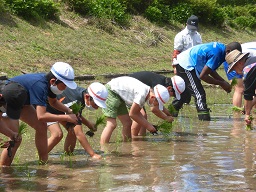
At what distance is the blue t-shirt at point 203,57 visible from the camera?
11648 mm

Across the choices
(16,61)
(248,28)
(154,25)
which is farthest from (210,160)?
(248,28)

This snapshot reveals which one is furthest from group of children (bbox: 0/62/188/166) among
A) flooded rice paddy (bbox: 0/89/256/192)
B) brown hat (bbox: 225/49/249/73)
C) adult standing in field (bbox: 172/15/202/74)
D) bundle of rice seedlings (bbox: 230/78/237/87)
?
adult standing in field (bbox: 172/15/202/74)

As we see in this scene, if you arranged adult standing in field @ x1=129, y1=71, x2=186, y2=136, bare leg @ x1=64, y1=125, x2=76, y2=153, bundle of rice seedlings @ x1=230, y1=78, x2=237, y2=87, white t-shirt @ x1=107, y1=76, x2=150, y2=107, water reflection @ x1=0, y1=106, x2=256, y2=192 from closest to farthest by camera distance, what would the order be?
water reflection @ x1=0, y1=106, x2=256, y2=192, bare leg @ x1=64, y1=125, x2=76, y2=153, white t-shirt @ x1=107, y1=76, x2=150, y2=107, adult standing in field @ x1=129, y1=71, x2=186, y2=136, bundle of rice seedlings @ x1=230, y1=78, x2=237, y2=87

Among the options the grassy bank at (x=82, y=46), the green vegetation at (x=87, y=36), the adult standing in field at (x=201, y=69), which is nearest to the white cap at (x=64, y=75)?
the adult standing in field at (x=201, y=69)

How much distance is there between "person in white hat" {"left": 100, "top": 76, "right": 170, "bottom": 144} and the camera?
9.34m

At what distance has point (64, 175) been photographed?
7.22 m

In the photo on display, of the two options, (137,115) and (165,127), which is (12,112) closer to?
(137,115)

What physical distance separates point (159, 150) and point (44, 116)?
214 cm

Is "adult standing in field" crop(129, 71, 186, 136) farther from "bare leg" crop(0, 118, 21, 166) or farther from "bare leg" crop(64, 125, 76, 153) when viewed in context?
"bare leg" crop(0, 118, 21, 166)

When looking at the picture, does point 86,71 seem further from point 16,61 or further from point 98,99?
point 98,99

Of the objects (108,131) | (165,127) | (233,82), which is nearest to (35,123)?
(108,131)

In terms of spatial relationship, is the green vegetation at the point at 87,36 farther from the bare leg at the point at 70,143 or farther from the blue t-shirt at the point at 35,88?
the blue t-shirt at the point at 35,88

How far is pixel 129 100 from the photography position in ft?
31.3

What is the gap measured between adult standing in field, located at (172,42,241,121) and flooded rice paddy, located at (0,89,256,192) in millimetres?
1091
